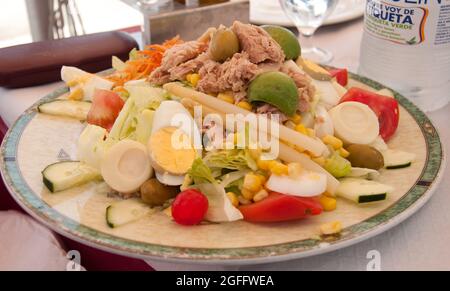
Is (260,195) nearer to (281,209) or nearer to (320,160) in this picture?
(281,209)

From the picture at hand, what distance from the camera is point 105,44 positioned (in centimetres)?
223

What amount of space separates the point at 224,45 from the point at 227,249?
25.8 inches

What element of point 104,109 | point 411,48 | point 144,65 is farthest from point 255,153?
point 411,48

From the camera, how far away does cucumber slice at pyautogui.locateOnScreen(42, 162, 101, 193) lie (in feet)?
4.31

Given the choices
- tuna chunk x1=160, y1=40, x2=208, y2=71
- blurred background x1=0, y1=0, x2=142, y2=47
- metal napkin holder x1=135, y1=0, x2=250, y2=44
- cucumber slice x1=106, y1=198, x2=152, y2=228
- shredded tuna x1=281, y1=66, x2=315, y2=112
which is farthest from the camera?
blurred background x1=0, y1=0, x2=142, y2=47

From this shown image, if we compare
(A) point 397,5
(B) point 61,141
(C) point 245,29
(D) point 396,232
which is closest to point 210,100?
(C) point 245,29

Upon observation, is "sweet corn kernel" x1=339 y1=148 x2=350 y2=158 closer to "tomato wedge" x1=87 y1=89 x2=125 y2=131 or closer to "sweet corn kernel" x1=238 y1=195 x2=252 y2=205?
"sweet corn kernel" x1=238 y1=195 x2=252 y2=205

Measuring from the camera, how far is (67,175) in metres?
1.35

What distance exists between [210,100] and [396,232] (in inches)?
23.8

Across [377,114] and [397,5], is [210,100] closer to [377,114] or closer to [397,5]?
[377,114]

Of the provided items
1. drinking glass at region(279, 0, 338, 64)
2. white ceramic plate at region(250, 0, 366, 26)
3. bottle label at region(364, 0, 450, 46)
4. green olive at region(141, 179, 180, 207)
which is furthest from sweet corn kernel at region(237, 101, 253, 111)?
white ceramic plate at region(250, 0, 366, 26)

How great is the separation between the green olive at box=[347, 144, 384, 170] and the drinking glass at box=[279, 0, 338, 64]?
917 mm
